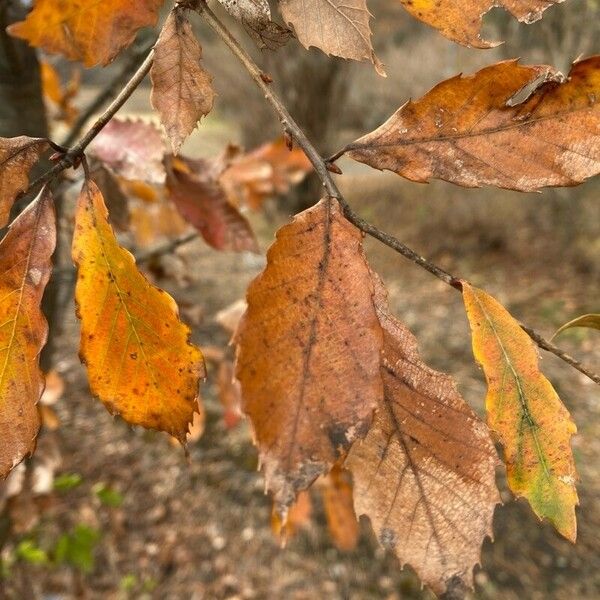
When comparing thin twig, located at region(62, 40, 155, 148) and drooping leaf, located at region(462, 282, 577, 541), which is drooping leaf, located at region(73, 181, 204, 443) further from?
thin twig, located at region(62, 40, 155, 148)

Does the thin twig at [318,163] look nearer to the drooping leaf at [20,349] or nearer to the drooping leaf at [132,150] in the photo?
the drooping leaf at [20,349]

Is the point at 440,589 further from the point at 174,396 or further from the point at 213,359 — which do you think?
the point at 213,359

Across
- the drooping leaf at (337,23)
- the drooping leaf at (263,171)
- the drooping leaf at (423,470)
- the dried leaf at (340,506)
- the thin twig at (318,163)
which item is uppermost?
the drooping leaf at (263,171)

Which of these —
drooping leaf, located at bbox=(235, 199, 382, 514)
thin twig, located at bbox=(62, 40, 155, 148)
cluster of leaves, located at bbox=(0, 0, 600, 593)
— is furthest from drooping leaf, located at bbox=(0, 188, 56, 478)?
thin twig, located at bbox=(62, 40, 155, 148)

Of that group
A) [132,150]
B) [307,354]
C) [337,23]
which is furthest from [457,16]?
[132,150]

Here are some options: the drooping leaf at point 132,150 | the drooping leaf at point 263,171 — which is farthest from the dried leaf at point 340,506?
the drooping leaf at point 132,150

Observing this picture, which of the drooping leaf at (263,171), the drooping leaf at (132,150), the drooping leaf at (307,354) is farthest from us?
the drooping leaf at (263,171)

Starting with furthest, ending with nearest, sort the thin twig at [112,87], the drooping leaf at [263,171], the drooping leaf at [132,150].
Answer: the drooping leaf at [263,171] → the thin twig at [112,87] → the drooping leaf at [132,150]
